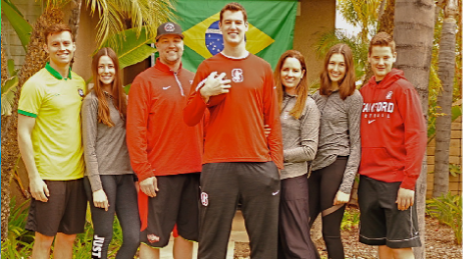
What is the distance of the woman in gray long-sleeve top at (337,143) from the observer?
379 centimetres

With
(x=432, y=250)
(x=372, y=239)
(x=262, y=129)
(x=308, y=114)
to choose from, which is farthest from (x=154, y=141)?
(x=432, y=250)

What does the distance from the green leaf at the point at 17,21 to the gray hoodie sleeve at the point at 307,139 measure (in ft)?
11.6

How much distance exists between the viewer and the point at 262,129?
3.46 meters

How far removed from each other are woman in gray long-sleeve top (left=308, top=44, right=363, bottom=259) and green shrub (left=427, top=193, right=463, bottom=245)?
127 inches

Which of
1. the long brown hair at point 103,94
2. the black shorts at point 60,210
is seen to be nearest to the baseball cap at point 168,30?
the long brown hair at point 103,94

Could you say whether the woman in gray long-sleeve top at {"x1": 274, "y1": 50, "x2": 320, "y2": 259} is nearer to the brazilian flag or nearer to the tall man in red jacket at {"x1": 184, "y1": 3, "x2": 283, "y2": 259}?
the tall man in red jacket at {"x1": 184, "y1": 3, "x2": 283, "y2": 259}

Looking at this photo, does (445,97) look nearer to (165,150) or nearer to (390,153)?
(390,153)

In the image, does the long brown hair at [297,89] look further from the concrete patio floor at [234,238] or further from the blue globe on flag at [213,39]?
the blue globe on flag at [213,39]

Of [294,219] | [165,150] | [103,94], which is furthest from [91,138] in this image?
[294,219]

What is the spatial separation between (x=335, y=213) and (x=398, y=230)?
1.60ft

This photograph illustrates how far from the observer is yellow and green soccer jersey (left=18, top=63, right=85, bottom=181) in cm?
367

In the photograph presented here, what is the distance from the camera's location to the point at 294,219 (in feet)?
12.2

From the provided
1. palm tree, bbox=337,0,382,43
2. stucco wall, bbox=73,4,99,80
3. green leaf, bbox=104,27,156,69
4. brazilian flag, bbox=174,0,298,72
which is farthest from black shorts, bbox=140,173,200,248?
palm tree, bbox=337,0,382,43

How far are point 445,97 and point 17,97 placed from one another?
6005mm
